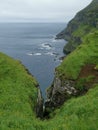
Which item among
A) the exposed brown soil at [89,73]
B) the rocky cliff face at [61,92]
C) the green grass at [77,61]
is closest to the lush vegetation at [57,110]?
the green grass at [77,61]

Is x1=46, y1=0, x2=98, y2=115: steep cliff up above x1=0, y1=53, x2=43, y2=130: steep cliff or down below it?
below

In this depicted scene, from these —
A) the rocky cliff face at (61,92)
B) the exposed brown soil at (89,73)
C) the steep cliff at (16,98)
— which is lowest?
the rocky cliff face at (61,92)

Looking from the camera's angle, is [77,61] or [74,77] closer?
[74,77]

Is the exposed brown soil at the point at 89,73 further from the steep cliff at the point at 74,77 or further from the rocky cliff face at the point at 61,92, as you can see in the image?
the rocky cliff face at the point at 61,92

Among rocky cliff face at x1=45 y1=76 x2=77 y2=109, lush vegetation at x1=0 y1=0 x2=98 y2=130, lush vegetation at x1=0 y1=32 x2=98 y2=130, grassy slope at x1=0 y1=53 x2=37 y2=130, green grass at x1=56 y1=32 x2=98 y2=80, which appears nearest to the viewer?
grassy slope at x1=0 y1=53 x2=37 y2=130

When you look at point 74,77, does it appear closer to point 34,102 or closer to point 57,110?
point 57,110

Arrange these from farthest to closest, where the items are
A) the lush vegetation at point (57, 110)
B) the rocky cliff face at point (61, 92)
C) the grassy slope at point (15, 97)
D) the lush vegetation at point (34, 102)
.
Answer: the rocky cliff face at point (61, 92)
the lush vegetation at point (57, 110)
the lush vegetation at point (34, 102)
the grassy slope at point (15, 97)

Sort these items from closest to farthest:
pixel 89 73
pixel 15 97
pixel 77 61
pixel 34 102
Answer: pixel 15 97 < pixel 34 102 < pixel 89 73 < pixel 77 61

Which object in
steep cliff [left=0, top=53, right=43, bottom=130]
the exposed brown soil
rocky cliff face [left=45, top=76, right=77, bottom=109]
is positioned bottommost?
rocky cliff face [left=45, top=76, right=77, bottom=109]

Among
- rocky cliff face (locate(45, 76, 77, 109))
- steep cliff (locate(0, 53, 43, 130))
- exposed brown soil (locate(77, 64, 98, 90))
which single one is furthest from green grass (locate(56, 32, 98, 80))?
steep cliff (locate(0, 53, 43, 130))

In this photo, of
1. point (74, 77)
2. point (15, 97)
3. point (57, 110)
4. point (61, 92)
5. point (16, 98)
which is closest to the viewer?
point (16, 98)

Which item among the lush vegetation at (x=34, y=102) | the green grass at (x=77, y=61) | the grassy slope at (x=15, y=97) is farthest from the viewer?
the green grass at (x=77, y=61)

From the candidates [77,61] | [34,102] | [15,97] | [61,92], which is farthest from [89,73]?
[15,97]

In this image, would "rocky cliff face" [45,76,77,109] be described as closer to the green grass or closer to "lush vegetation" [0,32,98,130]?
the green grass
